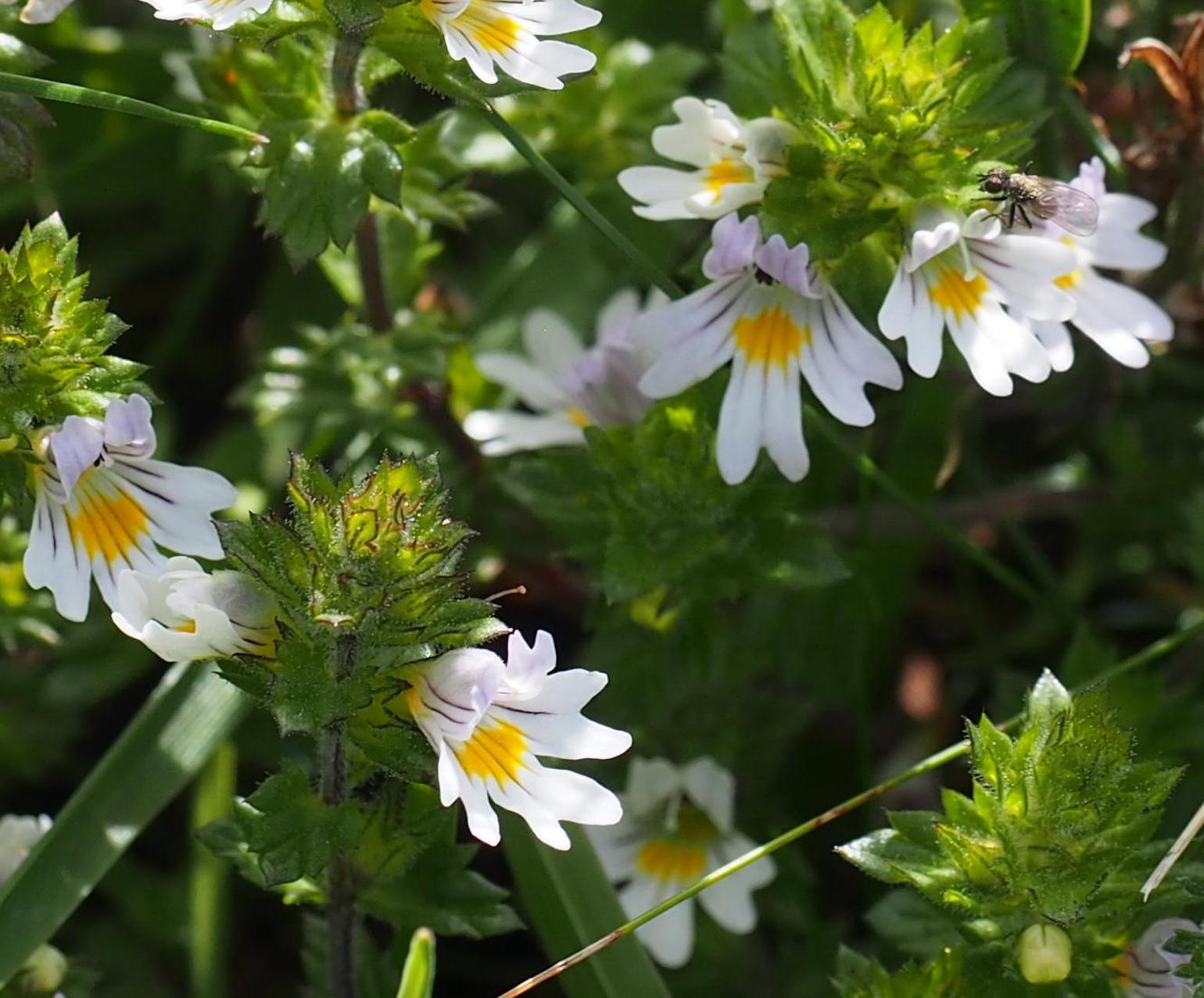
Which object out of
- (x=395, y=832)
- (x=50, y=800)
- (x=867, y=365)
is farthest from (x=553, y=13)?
(x=50, y=800)

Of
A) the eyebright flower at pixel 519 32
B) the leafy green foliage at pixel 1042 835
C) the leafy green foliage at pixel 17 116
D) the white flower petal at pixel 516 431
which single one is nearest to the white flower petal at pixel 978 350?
the leafy green foliage at pixel 1042 835

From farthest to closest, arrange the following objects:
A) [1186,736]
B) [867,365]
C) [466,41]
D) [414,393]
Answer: [414,393], [1186,736], [867,365], [466,41]

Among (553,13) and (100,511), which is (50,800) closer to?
(100,511)

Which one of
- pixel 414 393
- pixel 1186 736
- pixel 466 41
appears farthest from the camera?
pixel 414 393

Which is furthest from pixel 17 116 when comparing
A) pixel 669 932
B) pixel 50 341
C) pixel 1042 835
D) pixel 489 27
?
pixel 1042 835

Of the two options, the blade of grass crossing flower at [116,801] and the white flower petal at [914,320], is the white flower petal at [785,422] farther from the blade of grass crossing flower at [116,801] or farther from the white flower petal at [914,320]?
the blade of grass crossing flower at [116,801]

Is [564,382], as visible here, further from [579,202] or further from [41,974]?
[41,974]

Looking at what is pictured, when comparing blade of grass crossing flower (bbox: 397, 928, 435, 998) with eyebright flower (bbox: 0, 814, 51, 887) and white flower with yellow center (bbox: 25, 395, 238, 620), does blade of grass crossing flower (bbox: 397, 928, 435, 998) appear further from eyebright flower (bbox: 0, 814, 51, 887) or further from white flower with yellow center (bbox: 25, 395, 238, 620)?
eyebright flower (bbox: 0, 814, 51, 887)
